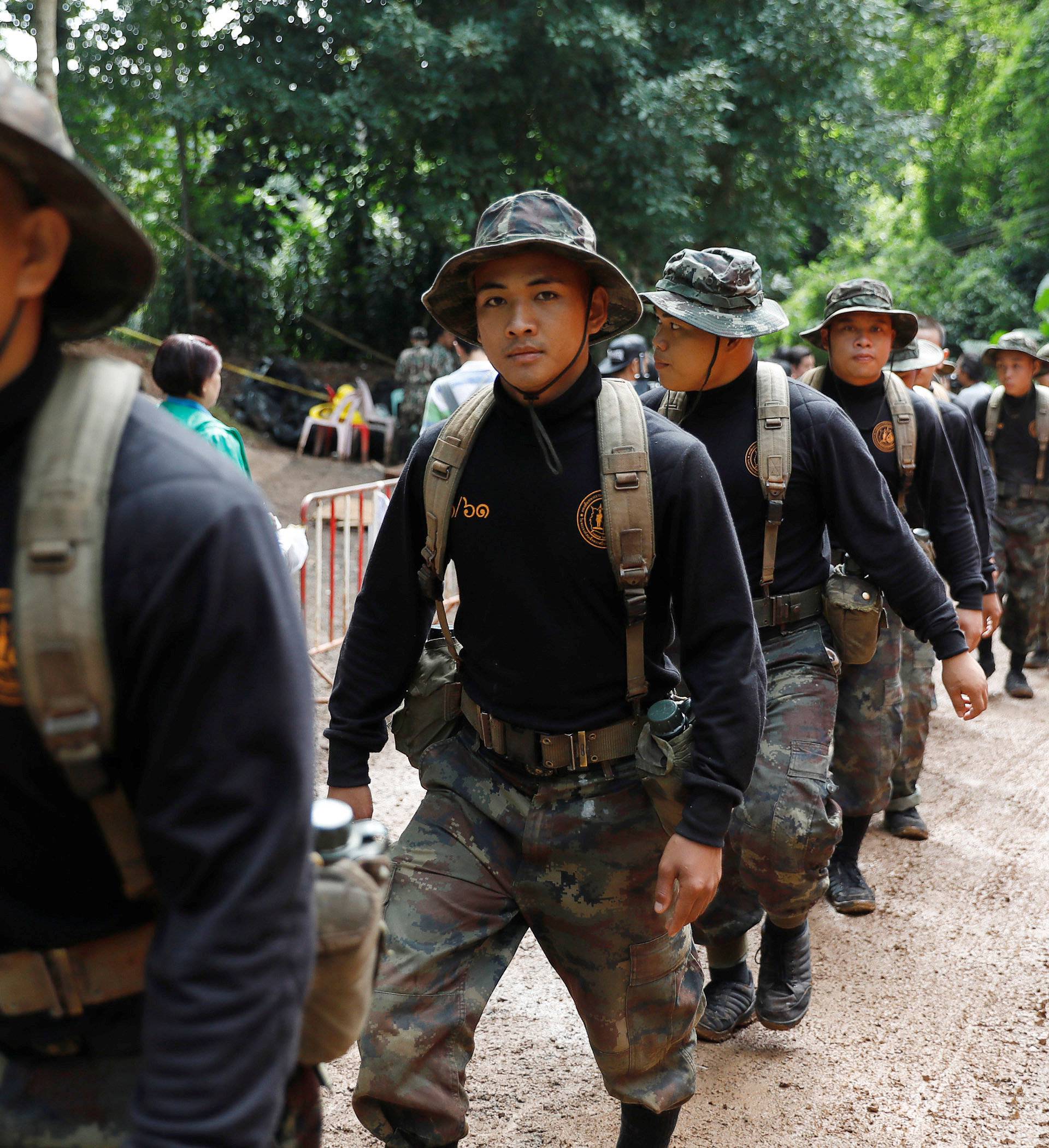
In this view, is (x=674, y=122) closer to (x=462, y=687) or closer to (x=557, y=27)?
(x=557, y=27)

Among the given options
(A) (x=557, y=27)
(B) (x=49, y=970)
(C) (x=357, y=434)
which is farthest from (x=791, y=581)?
(C) (x=357, y=434)

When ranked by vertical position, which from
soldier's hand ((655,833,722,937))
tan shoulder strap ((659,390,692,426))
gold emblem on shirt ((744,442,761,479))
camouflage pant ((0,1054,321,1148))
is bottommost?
soldier's hand ((655,833,722,937))

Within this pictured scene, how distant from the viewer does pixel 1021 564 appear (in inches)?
352

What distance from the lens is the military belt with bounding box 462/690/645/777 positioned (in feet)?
9.57

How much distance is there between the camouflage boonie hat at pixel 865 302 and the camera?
5.30m

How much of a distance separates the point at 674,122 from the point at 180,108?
20.7 feet

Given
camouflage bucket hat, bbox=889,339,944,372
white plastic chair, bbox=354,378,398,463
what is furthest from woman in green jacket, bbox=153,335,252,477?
white plastic chair, bbox=354,378,398,463

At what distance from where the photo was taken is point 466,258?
301cm

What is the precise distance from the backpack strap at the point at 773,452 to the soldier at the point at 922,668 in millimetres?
1878

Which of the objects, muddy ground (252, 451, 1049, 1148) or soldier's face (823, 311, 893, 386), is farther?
soldier's face (823, 311, 893, 386)

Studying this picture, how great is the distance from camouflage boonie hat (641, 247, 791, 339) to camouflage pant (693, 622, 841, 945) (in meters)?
1.05

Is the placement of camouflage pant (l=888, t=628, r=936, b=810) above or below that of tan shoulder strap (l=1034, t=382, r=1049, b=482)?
below

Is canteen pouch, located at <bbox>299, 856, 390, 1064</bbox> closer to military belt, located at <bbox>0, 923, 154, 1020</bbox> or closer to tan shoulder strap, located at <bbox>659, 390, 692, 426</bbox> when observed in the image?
military belt, located at <bbox>0, 923, 154, 1020</bbox>

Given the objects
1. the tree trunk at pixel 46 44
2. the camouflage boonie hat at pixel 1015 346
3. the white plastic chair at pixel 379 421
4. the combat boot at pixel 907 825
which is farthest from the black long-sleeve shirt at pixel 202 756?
the white plastic chair at pixel 379 421
